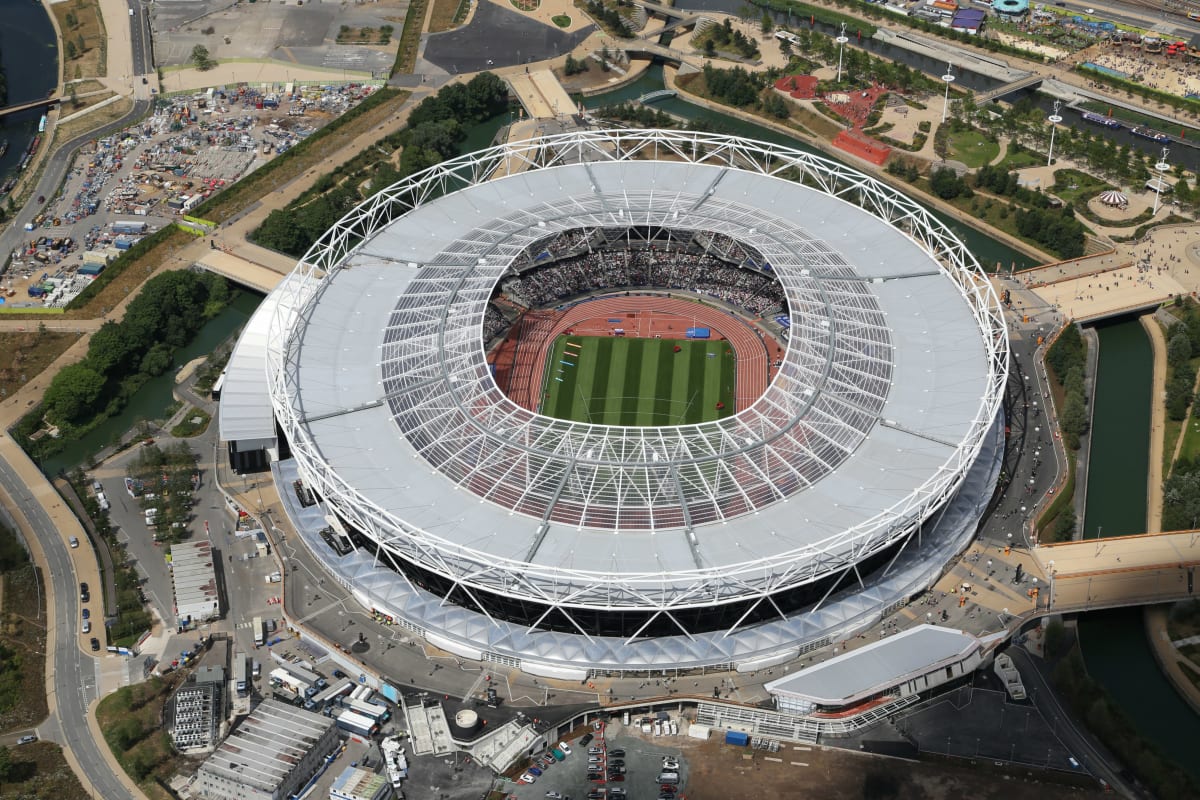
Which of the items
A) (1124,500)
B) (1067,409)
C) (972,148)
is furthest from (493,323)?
(972,148)

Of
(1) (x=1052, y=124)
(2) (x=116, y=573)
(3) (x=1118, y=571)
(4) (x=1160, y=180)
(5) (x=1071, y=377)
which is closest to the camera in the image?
(3) (x=1118, y=571)

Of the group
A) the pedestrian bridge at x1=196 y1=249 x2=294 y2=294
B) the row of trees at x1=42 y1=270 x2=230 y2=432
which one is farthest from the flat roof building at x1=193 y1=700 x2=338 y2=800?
the pedestrian bridge at x1=196 y1=249 x2=294 y2=294

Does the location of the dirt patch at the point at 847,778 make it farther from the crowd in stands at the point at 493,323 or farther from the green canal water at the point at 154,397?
the green canal water at the point at 154,397

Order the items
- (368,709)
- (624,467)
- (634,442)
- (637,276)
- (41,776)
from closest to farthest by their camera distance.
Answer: (41,776), (368,709), (624,467), (634,442), (637,276)

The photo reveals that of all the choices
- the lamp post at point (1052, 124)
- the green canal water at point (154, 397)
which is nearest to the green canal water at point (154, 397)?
the green canal water at point (154, 397)

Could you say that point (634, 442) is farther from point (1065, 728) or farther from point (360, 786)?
point (1065, 728)

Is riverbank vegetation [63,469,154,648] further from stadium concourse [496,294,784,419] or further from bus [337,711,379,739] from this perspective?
stadium concourse [496,294,784,419]
